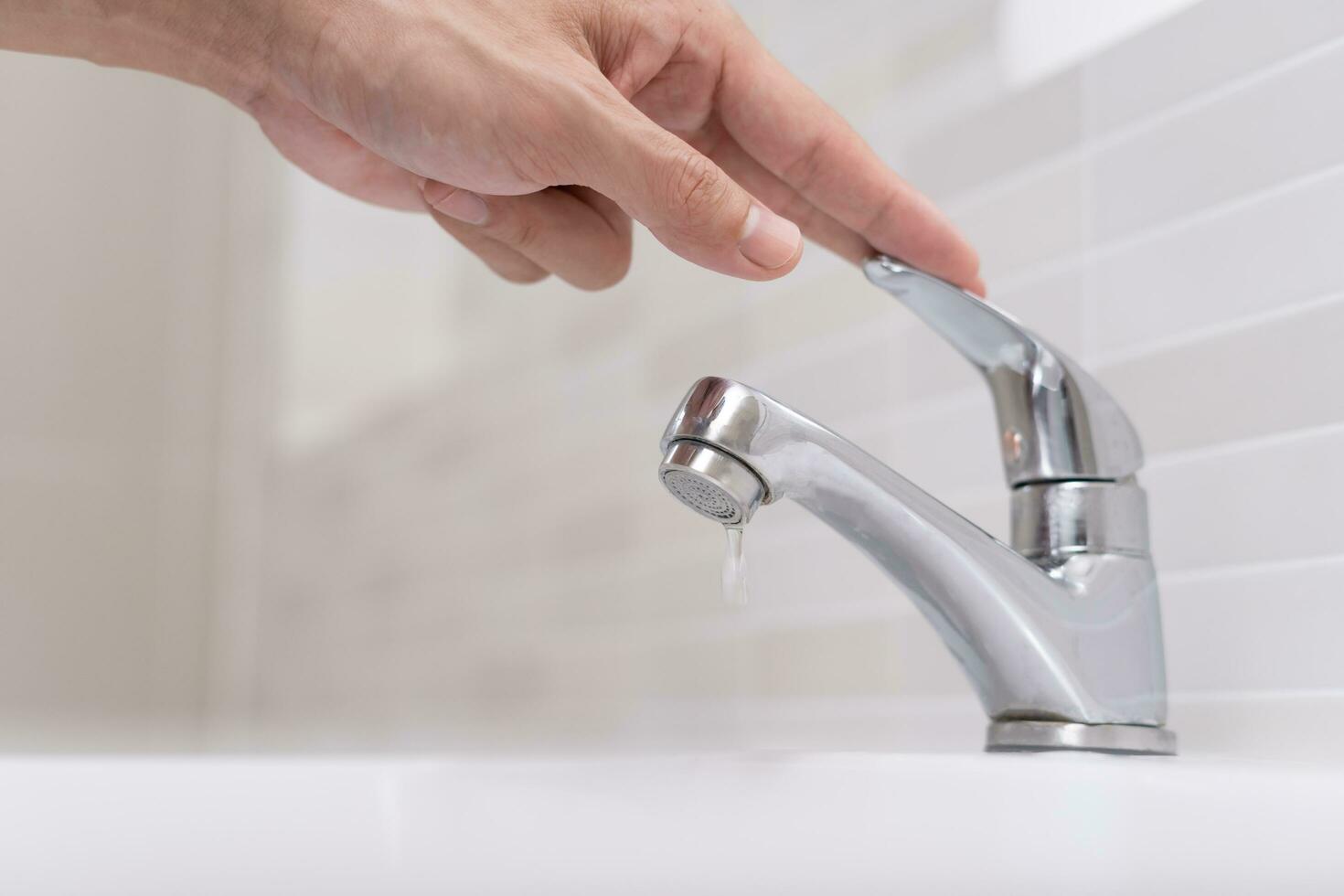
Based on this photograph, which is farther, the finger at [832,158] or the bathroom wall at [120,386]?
the bathroom wall at [120,386]

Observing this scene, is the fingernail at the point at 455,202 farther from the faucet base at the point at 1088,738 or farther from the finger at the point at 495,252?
the faucet base at the point at 1088,738

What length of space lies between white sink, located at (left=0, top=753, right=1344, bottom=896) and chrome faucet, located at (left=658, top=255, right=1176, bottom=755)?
71mm

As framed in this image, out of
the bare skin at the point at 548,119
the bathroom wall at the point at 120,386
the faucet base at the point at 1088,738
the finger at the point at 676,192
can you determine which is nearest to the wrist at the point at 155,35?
the bare skin at the point at 548,119

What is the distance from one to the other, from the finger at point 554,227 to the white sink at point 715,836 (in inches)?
9.5

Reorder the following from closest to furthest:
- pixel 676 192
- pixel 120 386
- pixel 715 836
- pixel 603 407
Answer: pixel 715 836 < pixel 676 192 < pixel 603 407 < pixel 120 386

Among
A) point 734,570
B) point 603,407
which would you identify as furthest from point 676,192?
point 603,407

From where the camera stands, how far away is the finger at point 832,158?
531mm

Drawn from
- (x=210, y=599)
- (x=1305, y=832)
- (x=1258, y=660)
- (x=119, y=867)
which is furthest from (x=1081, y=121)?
(x=210, y=599)

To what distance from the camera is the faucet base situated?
0.42m

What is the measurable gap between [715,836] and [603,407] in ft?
2.34

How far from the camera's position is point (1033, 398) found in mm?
449

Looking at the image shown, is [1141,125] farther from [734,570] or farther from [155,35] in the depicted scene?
[155,35]

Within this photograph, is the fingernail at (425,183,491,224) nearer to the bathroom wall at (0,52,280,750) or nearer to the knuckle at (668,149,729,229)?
the knuckle at (668,149,729,229)

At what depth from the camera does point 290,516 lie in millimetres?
1439
